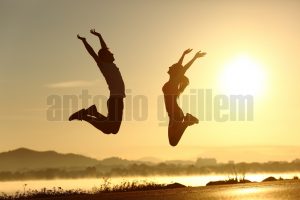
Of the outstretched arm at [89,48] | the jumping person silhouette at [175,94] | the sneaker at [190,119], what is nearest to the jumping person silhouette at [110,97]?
the outstretched arm at [89,48]

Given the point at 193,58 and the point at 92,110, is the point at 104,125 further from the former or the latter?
the point at 193,58

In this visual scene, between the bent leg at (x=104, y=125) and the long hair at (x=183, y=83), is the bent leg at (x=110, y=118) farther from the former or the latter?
the long hair at (x=183, y=83)

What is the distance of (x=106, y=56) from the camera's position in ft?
70.9

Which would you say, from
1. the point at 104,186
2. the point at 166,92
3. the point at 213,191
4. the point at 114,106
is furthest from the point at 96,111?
the point at 104,186

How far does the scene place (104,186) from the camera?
97.3ft

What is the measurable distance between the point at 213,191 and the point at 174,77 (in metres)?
5.19

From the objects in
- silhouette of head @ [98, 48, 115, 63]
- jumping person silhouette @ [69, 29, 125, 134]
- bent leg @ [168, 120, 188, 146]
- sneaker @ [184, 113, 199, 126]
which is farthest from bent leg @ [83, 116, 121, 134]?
sneaker @ [184, 113, 199, 126]

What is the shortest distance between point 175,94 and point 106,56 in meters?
2.84

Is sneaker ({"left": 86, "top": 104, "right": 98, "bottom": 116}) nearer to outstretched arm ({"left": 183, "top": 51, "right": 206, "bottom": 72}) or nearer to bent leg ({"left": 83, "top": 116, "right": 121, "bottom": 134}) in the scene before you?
bent leg ({"left": 83, "top": 116, "right": 121, "bottom": 134})

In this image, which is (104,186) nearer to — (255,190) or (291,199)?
(255,190)

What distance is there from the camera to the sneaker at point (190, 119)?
2350 centimetres

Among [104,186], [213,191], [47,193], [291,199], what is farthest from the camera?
[104,186]

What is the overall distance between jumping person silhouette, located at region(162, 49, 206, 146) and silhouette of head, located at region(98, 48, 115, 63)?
88.9 inches

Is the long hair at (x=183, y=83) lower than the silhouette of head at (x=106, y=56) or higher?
lower
